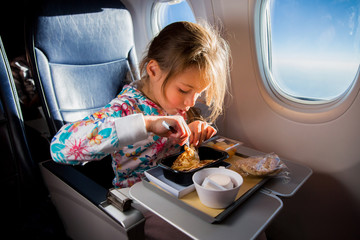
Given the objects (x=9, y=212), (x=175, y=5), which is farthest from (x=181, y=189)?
(x=175, y=5)

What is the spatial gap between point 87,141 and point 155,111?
17.5 inches

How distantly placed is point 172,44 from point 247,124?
81cm

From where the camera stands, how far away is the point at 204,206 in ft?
2.62

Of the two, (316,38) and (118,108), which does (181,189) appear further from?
(316,38)

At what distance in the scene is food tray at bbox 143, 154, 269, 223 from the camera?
75 cm

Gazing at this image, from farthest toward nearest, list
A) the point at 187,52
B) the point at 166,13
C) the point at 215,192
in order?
the point at 166,13, the point at 187,52, the point at 215,192

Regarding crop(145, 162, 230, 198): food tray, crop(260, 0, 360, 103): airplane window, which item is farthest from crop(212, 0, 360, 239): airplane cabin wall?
crop(145, 162, 230, 198): food tray

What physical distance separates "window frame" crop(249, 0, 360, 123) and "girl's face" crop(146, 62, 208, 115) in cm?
52

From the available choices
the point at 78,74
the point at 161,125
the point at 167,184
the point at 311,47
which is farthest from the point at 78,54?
the point at 311,47

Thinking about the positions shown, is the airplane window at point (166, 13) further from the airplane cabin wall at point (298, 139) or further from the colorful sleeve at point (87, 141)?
the colorful sleeve at point (87, 141)

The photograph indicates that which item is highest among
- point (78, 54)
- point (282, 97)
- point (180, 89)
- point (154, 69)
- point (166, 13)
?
point (166, 13)

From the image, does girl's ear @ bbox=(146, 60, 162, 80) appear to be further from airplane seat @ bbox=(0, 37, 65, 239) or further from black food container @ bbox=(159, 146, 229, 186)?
airplane seat @ bbox=(0, 37, 65, 239)

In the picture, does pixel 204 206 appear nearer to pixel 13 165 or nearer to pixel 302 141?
pixel 302 141

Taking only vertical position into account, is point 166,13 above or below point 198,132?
above
